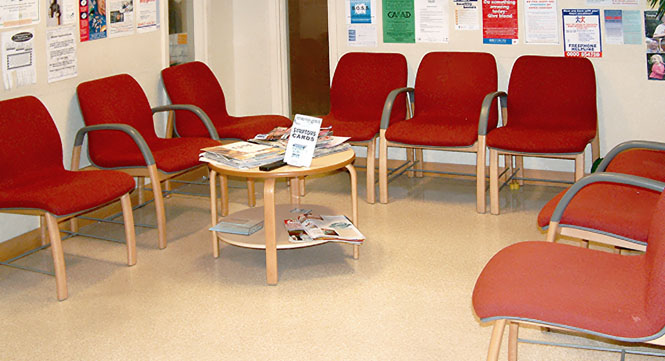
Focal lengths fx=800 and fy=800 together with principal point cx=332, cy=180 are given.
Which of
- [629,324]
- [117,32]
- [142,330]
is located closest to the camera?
[629,324]

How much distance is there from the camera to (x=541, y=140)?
480cm

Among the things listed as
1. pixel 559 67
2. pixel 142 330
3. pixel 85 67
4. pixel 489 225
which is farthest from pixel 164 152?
pixel 559 67

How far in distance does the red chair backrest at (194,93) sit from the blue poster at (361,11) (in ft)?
3.79

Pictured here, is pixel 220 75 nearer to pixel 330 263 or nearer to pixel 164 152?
pixel 164 152

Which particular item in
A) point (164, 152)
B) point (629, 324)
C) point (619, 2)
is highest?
point (619, 2)

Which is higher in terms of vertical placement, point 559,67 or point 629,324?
point 559,67

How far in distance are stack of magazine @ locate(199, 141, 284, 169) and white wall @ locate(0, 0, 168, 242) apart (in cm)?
102

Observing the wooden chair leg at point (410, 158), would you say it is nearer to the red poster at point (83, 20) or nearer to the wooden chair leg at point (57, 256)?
the red poster at point (83, 20)

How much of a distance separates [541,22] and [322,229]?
2345 millimetres

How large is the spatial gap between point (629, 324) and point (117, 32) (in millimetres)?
3825

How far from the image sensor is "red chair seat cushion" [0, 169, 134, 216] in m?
3.80

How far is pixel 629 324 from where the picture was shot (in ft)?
7.57

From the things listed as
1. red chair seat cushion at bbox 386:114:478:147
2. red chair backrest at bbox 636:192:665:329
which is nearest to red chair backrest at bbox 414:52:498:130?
red chair seat cushion at bbox 386:114:478:147

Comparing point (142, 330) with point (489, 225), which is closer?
point (142, 330)
